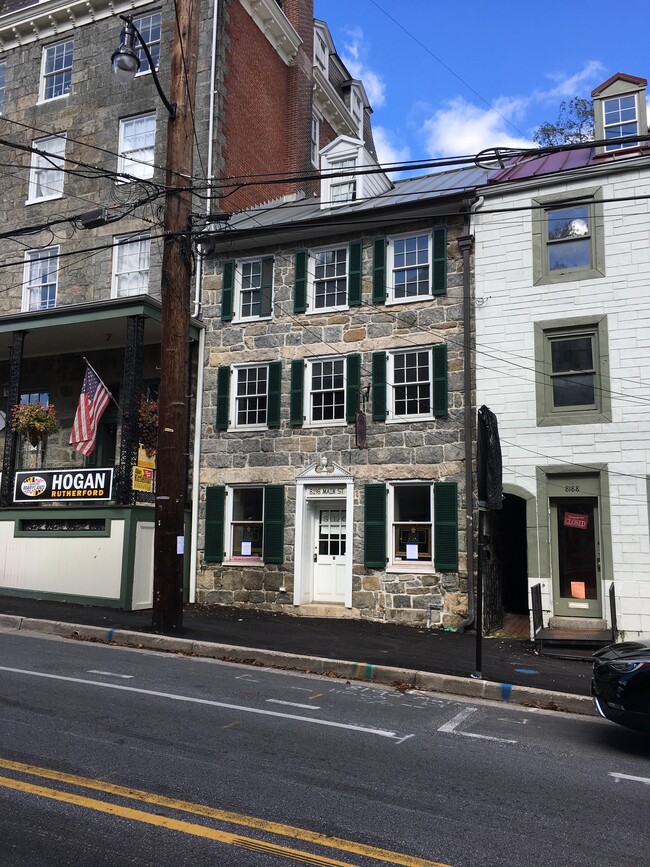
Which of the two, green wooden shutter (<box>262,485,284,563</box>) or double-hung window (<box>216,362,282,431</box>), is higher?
double-hung window (<box>216,362,282,431</box>)

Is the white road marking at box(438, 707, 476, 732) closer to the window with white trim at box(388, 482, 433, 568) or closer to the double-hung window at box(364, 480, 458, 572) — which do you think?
the double-hung window at box(364, 480, 458, 572)

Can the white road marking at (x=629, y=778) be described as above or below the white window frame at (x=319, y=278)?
below

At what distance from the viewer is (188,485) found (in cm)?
1745

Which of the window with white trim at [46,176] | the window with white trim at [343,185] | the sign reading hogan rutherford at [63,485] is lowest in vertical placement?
the sign reading hogan rutherford at [63,485]

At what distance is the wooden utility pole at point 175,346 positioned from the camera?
11.9 metres

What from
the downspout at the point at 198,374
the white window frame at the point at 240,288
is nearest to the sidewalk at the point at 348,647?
the downspout at the point at 198,374

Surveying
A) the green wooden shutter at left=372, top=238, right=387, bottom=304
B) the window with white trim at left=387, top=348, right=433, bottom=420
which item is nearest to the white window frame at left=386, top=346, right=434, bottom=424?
the window with white trim at left=387, top=348, right=433, bottom=420

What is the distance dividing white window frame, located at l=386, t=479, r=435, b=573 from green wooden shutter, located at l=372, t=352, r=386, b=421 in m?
1.48

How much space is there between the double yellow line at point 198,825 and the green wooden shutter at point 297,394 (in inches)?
458

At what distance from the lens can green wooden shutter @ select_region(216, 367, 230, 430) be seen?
17141 millimetres

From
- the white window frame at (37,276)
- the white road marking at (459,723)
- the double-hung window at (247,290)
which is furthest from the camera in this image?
the white window frame at (37,276)

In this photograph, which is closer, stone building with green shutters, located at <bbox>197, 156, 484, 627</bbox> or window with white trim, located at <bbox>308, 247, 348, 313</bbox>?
stone building with green shutters, located at <bbox>197, 156, 484, 627</bbox>

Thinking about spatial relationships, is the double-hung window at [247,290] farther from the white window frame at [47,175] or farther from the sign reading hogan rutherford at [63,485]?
the white window frame at [47,175]

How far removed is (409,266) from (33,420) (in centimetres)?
923
